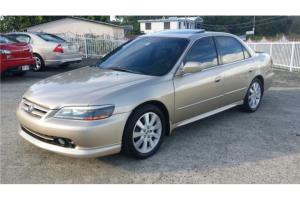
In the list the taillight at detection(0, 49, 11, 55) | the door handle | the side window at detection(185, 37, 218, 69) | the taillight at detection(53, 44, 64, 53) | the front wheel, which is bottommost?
the front wheel

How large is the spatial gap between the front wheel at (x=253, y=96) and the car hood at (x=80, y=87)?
98.9 inches

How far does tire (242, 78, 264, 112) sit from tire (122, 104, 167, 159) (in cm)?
232

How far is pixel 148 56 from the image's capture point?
14.7 ft

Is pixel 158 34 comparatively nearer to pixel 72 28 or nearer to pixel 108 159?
pixel 108 159

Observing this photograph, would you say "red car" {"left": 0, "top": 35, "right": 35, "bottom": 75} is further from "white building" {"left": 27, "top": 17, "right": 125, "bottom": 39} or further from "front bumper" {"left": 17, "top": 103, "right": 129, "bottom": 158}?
"white building" {"left": 27, "top": 17, "right": 125, "bottom": 39}

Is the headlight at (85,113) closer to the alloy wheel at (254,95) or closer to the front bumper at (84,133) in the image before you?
Result: the front bumper at (84,133)

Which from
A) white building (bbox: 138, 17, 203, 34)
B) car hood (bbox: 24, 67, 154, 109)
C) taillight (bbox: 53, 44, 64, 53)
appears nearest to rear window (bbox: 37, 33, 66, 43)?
taillight (bbox: 53, 44, 64, 53)

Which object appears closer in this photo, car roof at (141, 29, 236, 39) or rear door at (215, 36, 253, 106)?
car roof at (141, 29, 236, 39)

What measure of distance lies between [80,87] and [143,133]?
0.96m

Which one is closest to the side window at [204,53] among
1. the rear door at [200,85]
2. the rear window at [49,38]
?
the rear door at [200,85]

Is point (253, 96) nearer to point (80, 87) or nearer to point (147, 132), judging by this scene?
point (147, 132)

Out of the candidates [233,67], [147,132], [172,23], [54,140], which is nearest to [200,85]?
[233,67]

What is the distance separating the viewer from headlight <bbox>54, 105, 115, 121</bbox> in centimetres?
329

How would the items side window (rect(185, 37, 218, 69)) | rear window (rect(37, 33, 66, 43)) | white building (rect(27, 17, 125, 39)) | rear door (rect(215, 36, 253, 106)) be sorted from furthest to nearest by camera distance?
white building (rect(27, 17, 125, 39)) < rear window (rect(37, 33, 66, 43)) < rear door (rect(215, 36, 253, 106)) < side window (rect(185, 37, 218, 69))
